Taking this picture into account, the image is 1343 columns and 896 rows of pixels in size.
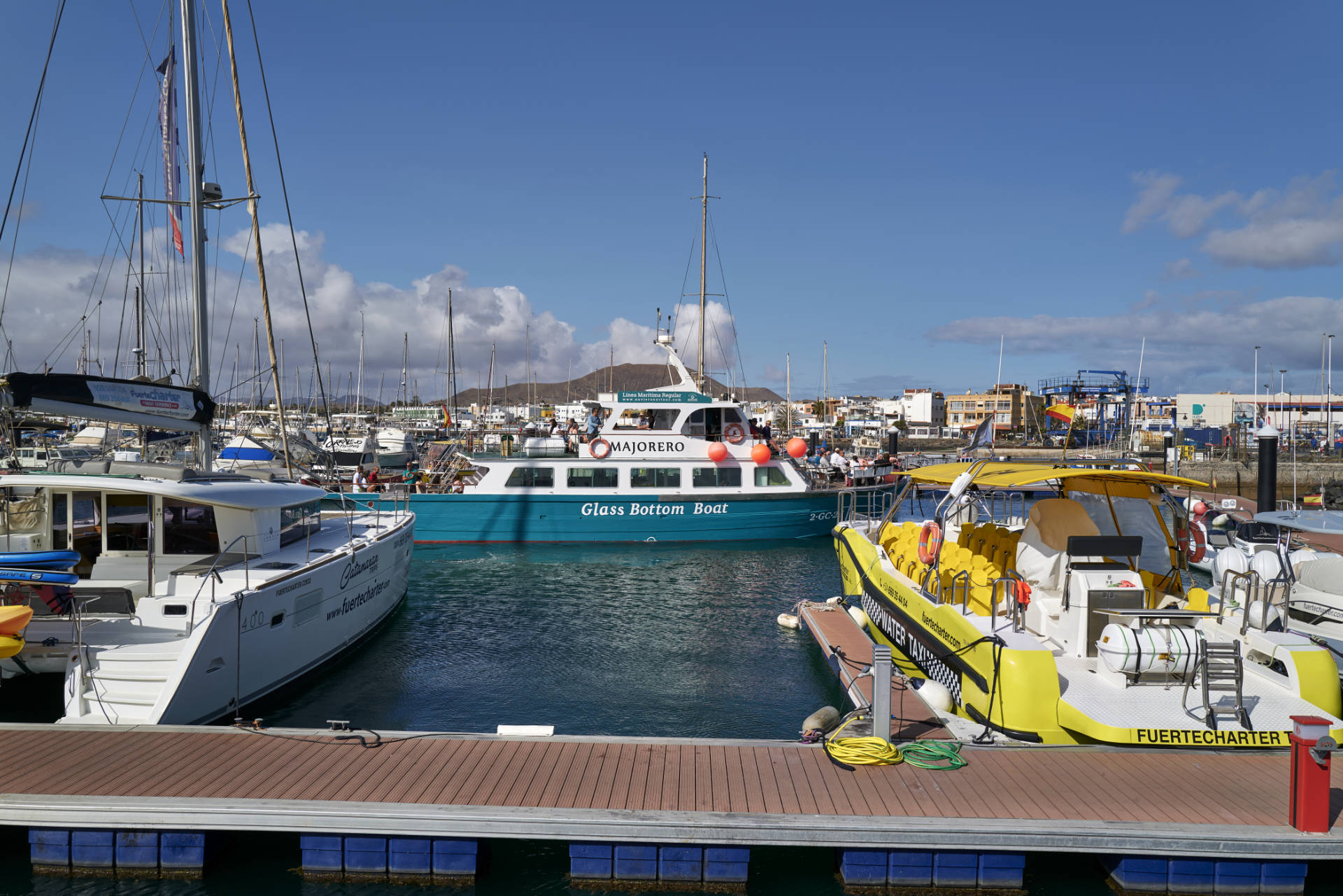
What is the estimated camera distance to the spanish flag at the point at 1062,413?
33.4 feet

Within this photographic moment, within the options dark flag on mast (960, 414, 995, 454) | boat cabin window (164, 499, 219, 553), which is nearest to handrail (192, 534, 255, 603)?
boat cabin window (164, 499, 219, 553)

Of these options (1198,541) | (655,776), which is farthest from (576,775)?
(1198,541)

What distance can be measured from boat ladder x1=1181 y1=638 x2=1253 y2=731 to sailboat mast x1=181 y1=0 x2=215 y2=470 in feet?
40.2

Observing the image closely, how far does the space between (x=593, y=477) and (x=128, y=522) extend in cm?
1396

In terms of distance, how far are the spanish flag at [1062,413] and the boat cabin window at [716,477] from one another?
42.4 ft

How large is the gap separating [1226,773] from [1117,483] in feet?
13.3

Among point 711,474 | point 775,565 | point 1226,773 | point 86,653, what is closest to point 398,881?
point 86,653

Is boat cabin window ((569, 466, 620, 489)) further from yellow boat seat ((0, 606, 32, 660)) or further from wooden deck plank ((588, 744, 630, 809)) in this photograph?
wooden deck plank ((588, 744, 630, 809))

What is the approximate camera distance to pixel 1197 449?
50.6m

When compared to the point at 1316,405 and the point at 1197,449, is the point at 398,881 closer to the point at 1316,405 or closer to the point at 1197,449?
the point at 1197,449

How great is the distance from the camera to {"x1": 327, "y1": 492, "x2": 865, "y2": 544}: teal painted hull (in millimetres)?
22828

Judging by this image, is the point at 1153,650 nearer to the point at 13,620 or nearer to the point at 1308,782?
the point at 1308,782

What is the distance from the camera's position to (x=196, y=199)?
1158 centimetres

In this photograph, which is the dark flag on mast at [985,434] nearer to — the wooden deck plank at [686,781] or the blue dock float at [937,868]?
the blue dock float at [937,868]
